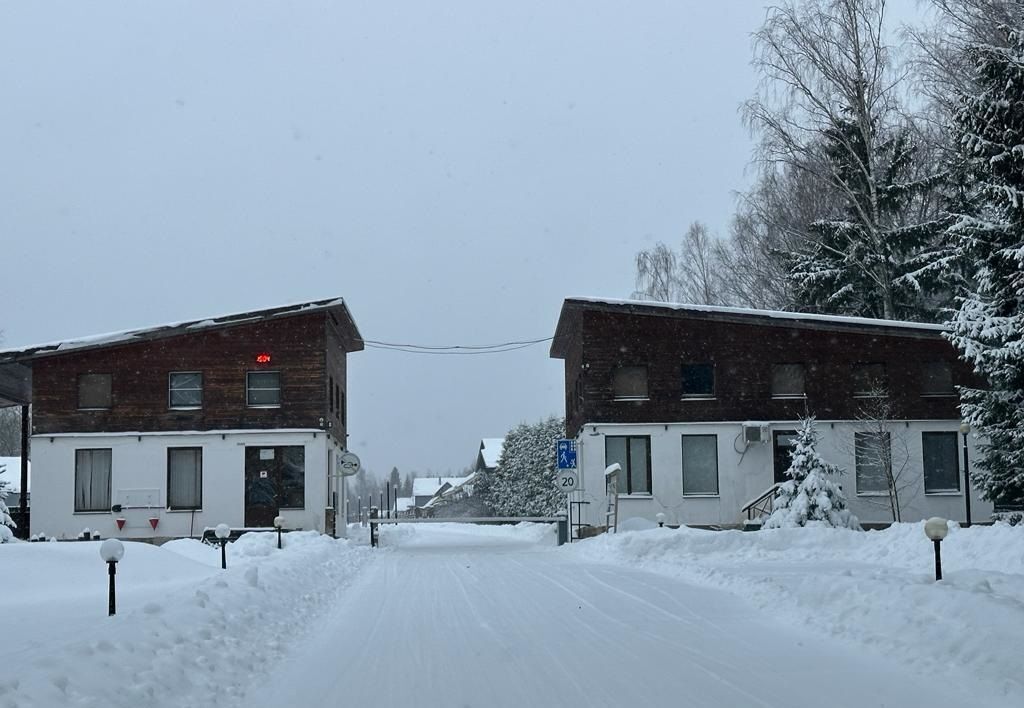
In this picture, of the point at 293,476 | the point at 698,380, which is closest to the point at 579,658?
the point at 293,476

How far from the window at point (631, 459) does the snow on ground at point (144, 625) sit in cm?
1732

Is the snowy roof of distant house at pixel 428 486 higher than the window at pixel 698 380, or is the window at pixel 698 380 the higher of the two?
the window at pixel 698 380

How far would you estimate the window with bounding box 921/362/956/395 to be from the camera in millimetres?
34688

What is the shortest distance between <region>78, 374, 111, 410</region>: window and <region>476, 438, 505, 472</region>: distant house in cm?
5864

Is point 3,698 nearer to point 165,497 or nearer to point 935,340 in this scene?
point 165,497

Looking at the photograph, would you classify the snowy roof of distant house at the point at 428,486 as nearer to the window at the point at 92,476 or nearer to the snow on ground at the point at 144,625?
the window at the point at 92,476

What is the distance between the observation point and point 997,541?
1681 cm

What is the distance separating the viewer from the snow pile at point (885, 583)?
8664 mm

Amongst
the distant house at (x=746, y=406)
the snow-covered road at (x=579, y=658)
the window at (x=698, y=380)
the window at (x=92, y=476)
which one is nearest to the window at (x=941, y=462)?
the distant house at (x=746, y=406)

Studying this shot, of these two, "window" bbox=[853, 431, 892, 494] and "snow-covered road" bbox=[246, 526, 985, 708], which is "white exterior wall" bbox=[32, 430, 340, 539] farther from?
"snow-covered road" bbox=[246, 526, 985, 708]

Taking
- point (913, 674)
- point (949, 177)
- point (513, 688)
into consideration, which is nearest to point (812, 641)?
point (913, 674)

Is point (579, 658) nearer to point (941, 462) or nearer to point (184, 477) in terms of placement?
point (184, 477)

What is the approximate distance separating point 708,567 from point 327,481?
18.4m

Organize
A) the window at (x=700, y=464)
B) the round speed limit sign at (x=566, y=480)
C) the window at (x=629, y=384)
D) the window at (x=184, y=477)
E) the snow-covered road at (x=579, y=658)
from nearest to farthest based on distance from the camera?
the snow-covered road at (x=579, y=658)
the round speed limit sign at (x=566, y=480)
the window at (x=184, y=477)
the window at (x=700, y=464)
the window at (x=629, y=384)
